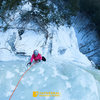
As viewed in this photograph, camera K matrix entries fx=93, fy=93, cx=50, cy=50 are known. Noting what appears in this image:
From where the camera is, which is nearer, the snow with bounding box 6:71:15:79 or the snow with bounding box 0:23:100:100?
the snow with bounding box 0:23:100:100

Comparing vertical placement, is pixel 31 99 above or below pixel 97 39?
below

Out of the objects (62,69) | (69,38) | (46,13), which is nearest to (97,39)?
(69,38)

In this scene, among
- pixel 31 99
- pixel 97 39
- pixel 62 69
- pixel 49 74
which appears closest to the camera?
pixel 31 99

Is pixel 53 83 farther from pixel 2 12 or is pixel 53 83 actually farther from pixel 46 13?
pixel 2 12

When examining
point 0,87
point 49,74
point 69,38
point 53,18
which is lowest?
point 0,87

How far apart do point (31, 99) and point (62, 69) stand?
118 cm

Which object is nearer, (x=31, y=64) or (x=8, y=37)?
(x=31, y=64)

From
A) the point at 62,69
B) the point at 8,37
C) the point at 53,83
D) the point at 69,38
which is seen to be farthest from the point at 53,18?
the point at 53,83

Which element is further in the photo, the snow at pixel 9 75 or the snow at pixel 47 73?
the snow at pixel 9 75

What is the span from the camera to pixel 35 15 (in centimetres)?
376

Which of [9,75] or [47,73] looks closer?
[9,75]

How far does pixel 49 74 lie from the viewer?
2475mm

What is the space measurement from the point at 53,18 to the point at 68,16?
88cm

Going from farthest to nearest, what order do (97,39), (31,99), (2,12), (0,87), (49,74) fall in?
(97,39), (2,12), (49,74), (0,87), (31,99)
